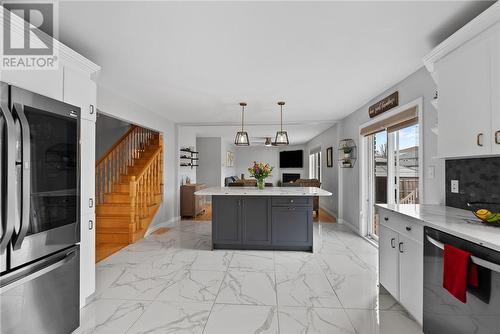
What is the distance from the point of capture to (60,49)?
184 centimetres

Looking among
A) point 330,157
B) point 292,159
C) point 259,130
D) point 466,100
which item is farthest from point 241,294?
point 292,159

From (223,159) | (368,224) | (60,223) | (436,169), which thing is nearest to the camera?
(60,223)

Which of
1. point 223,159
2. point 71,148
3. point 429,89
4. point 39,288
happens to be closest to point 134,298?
point 39,288

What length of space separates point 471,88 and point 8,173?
9.84ft

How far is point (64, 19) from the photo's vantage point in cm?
189

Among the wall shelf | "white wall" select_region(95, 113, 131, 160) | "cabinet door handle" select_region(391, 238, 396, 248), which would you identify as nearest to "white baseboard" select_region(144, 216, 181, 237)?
the wall shelf

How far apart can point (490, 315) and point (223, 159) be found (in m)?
8.55

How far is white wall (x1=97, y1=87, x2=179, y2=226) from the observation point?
3.62 m

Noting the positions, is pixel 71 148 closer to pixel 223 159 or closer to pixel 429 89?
pixel 429 89

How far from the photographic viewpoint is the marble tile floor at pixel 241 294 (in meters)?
1.99

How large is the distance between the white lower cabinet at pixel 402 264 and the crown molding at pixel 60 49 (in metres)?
3.00

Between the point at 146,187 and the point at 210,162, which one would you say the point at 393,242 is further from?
the point at 210,162

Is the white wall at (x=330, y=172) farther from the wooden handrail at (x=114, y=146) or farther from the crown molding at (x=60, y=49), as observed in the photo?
the crown molding at (x=60, y=49)

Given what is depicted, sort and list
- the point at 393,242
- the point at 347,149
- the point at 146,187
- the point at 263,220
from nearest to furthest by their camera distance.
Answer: the point at 393,242 → the point at 263,220 → the point at 146,187 → the point at 347,149
